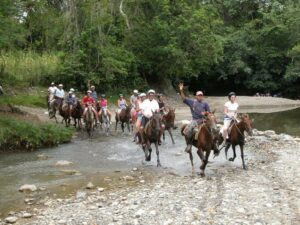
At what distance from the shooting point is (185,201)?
12.2m

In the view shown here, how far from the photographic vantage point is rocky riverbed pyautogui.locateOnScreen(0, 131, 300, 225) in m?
10.9

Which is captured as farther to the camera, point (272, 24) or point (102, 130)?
point (272, 24)

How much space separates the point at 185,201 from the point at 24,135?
11.3 metres

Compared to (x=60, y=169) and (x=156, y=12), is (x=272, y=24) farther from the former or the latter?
(x=60, y=169)

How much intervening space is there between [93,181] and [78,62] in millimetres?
27701

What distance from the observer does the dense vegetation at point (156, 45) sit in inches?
1480

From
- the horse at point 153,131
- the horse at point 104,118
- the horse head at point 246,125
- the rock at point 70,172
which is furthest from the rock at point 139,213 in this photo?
the horse at point 104,118

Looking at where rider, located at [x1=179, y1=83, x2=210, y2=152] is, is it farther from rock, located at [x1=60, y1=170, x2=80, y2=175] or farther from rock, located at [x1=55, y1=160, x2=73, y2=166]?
rock, located at [x1=55, y1=160, x2=73, y2=166]

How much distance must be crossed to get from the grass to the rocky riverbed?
6871mm

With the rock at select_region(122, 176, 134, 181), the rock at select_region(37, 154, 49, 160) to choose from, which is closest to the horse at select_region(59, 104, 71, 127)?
the rock at select_region(37, 154, 49, 160)

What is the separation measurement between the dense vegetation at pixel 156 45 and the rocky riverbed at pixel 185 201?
14.6 metres

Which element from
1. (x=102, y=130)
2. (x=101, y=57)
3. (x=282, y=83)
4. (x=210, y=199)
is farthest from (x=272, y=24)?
(x=210, y=199)

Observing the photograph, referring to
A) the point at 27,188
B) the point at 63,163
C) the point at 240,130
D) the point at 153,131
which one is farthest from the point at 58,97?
the point at 27,188

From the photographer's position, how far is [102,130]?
92.7 feet
